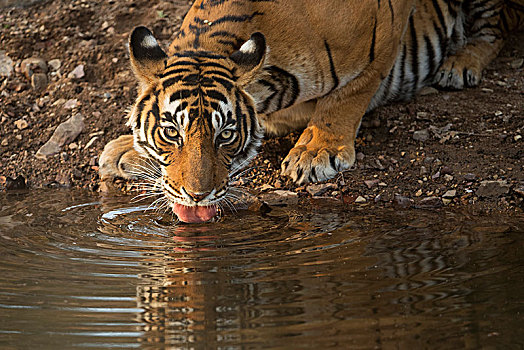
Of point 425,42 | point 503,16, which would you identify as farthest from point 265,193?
point 503,16

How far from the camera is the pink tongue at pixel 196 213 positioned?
4166 mm

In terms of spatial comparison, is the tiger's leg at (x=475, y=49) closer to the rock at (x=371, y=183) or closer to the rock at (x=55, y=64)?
the rock at (x=371, y=183)

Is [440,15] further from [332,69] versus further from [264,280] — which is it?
[264,280]

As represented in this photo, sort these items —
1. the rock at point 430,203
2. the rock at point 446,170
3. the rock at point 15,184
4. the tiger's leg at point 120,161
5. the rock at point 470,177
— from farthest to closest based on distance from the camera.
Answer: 1. the rock at point 15,184
2. the tiger's leg at point 120,161
3. the rock at point 446,170
4. the rock at point 470,177
5. the rock at point 430,203

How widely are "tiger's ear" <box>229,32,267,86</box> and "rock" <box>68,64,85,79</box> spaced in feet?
7.67

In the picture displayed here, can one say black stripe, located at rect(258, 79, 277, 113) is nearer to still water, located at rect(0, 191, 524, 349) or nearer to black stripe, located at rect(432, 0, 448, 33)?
still water, located at rect(0, 191, 524, 349)

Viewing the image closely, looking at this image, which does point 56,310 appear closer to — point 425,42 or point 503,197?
point 503,197

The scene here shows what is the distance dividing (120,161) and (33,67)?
1663 millimetres

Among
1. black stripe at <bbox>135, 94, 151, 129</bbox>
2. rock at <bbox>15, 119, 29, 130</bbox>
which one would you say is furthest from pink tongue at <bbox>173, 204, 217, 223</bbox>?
rock at <bbox>15, 119, 29, 130</bbox>

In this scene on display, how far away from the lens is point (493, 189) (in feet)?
14.4

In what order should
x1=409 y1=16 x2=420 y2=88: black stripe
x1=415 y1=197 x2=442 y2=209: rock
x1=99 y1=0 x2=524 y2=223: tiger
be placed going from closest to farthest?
x1=99 y1=0 x2=524 y2=223: tiger
x1=415 y1=197 x2=442 y2=209: rock
x1=409 y1=16 x2=420 y2=88: black stripe

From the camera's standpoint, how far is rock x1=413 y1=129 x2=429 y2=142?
512cm

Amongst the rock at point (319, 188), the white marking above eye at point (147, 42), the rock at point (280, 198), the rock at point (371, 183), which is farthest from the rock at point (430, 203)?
the white marking above eye at point (147, 42)

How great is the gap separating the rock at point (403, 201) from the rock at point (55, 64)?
318 cm
